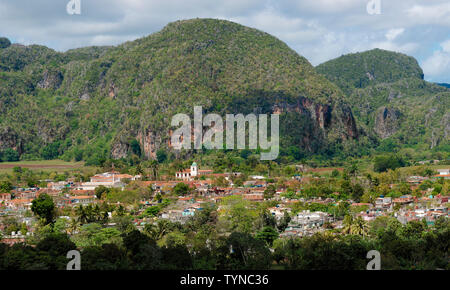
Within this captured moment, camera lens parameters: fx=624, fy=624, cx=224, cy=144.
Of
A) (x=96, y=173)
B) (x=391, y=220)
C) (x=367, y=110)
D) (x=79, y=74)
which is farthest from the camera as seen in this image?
(x=367, y=110)

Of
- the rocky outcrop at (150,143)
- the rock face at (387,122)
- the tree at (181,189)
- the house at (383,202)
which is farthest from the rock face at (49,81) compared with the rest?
the house at (383,202)

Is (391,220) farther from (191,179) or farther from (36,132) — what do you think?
(36,132)

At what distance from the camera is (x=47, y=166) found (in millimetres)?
100188

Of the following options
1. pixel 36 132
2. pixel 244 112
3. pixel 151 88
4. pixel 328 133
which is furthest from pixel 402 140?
pixel 36 132

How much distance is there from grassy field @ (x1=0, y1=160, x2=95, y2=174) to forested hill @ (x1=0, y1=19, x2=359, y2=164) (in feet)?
9.53

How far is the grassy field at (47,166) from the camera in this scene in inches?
3703

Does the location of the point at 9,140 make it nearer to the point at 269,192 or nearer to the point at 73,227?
the point at 269,192

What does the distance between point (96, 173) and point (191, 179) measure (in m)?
13.3

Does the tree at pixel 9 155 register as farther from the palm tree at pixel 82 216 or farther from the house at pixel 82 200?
the palm tree at pixel 82 216

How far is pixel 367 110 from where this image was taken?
153 m

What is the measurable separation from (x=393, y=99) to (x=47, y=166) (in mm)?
95114

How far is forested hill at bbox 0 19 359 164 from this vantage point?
106m

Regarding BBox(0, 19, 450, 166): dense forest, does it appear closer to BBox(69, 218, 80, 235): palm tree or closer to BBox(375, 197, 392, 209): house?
BBox(375, 197, 392, 209): house

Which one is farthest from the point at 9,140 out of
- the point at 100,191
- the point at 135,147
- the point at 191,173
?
the point at 100,191
